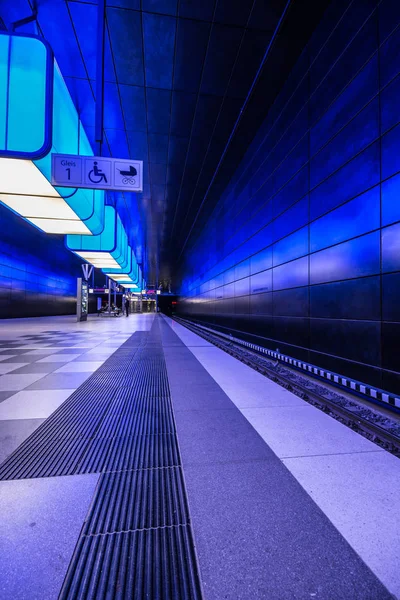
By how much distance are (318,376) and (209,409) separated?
112 inches

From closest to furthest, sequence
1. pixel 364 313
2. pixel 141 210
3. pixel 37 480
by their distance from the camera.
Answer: pixel 37 480 < pixel 364 313 < pixel 141 210

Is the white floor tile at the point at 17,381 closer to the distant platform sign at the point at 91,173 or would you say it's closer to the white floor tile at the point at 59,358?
the white floor tile at the point at 59,358

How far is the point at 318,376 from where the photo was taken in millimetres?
5234

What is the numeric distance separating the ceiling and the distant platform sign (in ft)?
8.32

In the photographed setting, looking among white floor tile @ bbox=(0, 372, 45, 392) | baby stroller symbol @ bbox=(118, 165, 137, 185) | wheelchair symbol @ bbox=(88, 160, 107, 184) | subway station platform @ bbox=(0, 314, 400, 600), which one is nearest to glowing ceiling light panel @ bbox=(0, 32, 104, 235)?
wheelchair symbol @ bbox=(88, 160, 107, 184)

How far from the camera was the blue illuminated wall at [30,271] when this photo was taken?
22.4 meters

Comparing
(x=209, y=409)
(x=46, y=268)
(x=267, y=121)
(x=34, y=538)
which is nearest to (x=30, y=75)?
(x=267, y=121)

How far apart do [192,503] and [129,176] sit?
779 cm

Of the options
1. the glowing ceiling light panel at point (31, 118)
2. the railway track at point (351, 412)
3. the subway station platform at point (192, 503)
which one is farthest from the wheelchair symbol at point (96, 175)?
the railway track at point (351, 412)

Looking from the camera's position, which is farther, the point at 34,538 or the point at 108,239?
→ the point at 108,239

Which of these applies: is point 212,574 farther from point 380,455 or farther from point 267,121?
point 267,121

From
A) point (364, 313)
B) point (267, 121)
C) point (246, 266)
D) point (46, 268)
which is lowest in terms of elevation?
point (364, 313)

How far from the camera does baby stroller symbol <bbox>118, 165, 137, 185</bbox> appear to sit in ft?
24.8

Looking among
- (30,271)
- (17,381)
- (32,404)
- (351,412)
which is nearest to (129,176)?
(17,381)
